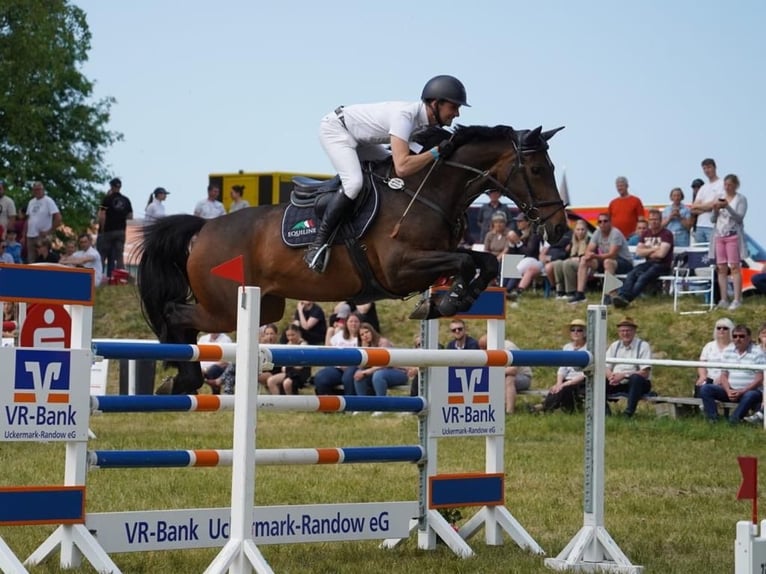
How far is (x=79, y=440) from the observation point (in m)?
5.28

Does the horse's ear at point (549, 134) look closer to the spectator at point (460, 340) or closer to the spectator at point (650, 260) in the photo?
the spectator at point (460, 340)

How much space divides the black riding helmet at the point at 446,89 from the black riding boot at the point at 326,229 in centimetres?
74

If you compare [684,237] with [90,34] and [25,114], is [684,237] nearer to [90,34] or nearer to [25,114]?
[25,114]

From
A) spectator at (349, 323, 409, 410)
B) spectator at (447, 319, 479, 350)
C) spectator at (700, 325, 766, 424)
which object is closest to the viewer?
spectator at (447, 319, 479, 350)

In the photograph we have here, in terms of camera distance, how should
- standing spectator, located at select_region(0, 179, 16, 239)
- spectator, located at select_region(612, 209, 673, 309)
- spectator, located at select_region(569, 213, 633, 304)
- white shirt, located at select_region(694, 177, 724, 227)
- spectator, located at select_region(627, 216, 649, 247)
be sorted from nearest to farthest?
white shirt, located at select_region(694, 177, 724, 227)
spectator, located at select_region(612, 209, 673, 309)
spectator, located at select_region(569, 213, 633, 304)
spectator, located at select_region(627, 216, 649, 247)
standing spectator, located at select_region(0, 179, 16, 239)

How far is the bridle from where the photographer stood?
7051 mm

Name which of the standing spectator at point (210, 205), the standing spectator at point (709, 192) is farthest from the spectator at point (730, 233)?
the standing spectator at point (210, 205)

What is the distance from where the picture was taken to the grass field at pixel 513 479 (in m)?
6.05

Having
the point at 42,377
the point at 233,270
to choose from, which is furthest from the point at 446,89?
the point at 42,377

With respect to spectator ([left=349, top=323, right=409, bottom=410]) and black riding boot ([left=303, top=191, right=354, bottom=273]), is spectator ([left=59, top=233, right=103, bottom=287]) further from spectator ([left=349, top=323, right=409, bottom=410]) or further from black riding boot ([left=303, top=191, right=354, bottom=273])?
black riding boot ([left=303, top=191, right=354, bottom=273])

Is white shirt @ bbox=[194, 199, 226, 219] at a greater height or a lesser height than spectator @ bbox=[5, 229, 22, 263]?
greater

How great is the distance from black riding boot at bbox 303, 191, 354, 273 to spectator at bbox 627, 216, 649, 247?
9.95 m

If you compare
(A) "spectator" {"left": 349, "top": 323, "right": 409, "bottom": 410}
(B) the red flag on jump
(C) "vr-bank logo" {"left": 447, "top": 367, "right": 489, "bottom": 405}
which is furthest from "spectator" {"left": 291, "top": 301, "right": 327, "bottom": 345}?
(B) the red flag on jump

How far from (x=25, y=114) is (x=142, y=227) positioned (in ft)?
103
